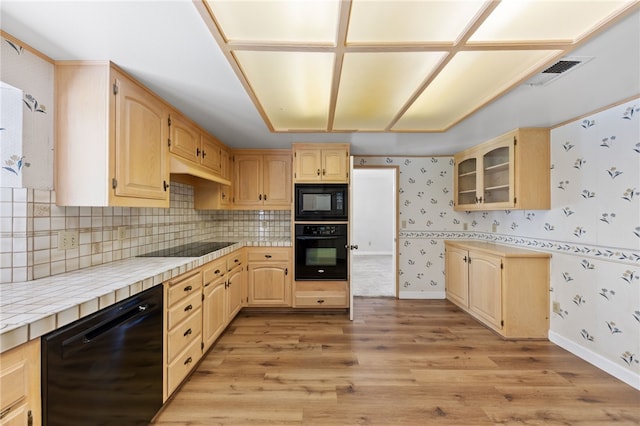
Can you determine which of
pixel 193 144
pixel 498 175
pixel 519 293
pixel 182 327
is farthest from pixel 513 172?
pixel 182 327

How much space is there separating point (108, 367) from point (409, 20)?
7.07 feet

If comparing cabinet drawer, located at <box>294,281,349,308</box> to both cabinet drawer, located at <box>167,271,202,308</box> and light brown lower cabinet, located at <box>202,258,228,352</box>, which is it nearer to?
light brown lower cabinet, located at <box>202,258,228,352</box>

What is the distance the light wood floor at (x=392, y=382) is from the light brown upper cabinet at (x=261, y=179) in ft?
5.18

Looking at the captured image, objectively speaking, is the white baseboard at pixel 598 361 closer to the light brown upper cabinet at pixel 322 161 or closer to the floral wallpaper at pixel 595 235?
the floral wallpaper at pixel 595 235

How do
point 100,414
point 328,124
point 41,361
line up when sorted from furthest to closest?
point 328,124, point 100,414, point 41,361

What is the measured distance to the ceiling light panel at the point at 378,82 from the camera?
1473 mm

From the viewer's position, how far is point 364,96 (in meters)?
1.93

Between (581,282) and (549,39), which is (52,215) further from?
(581,282)

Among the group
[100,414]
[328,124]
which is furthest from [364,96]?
[100,414]

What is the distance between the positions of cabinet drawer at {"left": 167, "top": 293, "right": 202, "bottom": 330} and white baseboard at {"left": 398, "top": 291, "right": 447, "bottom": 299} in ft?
9.25

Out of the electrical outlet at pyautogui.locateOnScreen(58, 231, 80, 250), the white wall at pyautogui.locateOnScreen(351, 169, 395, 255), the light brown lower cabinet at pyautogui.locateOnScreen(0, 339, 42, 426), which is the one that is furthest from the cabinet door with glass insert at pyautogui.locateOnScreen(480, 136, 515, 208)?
the white wall at pyautogui.locateOnScreen(351, 169, 395, 255)

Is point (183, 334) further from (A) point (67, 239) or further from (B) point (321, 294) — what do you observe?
(B) point (321, 294)

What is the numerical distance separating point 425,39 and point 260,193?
262 cm

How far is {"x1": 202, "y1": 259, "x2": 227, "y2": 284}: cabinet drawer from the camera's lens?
2.15 meters
